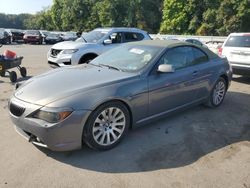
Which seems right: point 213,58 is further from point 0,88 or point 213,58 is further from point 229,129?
point 0,88

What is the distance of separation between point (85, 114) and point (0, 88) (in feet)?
16.2

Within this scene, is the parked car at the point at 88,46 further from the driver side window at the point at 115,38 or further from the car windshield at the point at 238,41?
the car windshield at the point at 238,41

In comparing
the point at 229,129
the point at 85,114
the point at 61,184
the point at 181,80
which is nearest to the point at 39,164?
the point at 61,184

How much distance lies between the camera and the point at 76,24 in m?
64.4

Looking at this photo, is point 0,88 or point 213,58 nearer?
point 213,58

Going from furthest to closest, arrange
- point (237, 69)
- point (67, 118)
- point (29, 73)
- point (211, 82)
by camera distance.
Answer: point (29, 73)
point (237, 69)
point (211, 82)
point (67, 118)

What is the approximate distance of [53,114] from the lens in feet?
12.3

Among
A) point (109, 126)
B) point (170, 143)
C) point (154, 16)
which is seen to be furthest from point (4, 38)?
point (154, 16)

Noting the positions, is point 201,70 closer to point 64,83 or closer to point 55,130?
point 64,83

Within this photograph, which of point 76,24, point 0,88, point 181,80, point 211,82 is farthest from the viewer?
point 76,24

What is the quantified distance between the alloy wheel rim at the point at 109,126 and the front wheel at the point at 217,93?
2.59m

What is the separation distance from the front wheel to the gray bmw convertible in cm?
24

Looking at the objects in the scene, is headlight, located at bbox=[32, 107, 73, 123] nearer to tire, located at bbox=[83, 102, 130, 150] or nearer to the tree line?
tire, located at bbox=[83, 102, 130, 150]

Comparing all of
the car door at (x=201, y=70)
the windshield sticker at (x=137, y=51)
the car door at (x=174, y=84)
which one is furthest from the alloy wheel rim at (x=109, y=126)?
the car door at (x=201, y=70)
